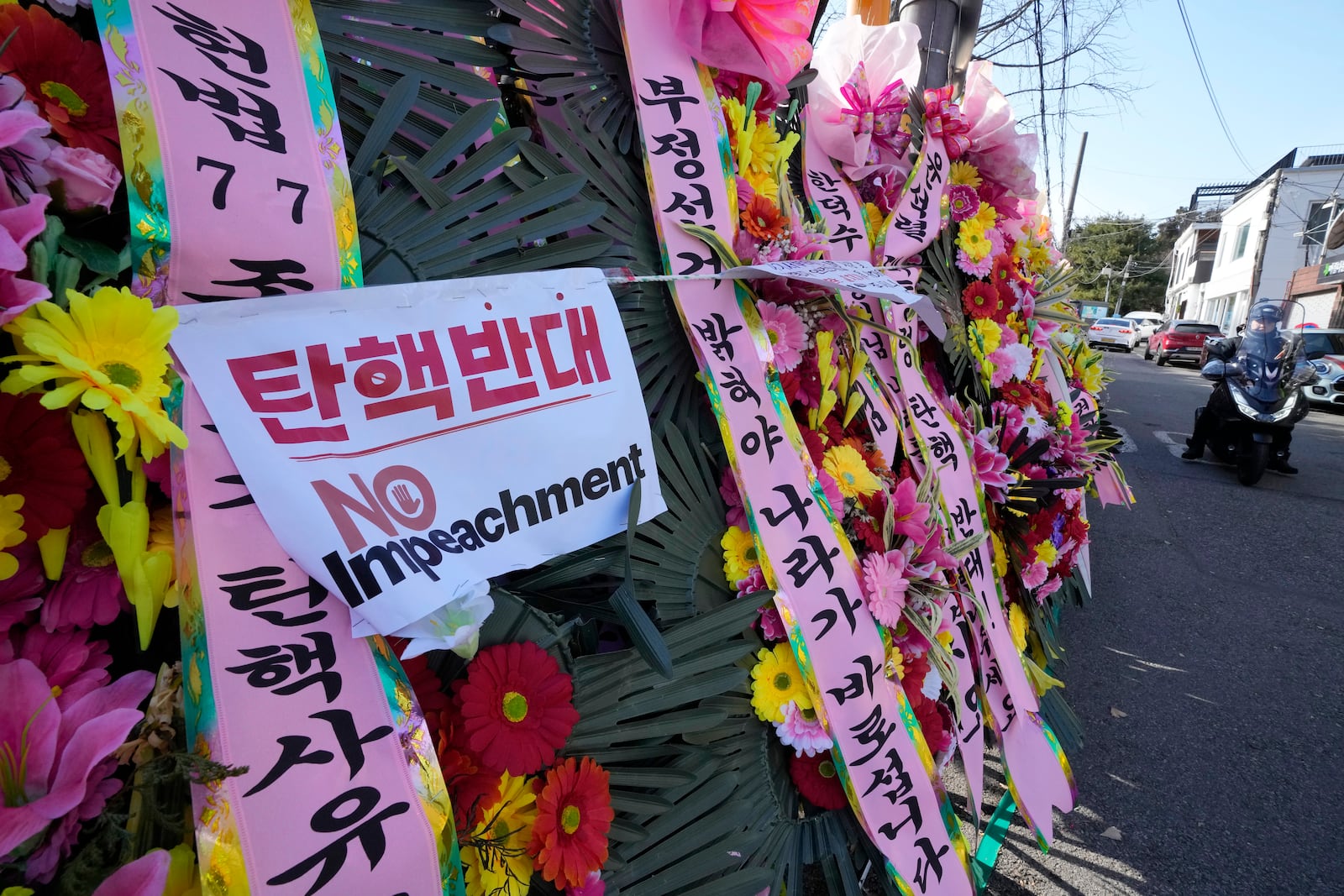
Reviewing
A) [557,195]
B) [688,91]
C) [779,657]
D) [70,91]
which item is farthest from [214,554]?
[688,91]

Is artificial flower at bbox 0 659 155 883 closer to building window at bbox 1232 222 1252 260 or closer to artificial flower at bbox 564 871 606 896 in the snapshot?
artificial flower at bbox 564 871 606 896

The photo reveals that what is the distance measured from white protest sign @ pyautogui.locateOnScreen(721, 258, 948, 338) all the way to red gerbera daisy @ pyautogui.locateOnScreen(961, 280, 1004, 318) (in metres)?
0.84

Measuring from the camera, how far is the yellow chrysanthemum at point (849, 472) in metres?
1.38

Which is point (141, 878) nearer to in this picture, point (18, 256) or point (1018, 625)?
point (18, 256)

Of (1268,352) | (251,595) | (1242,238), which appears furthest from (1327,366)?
(1242,238)

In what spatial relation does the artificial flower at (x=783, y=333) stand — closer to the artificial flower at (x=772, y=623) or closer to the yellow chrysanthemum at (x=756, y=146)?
the yellow chrysanthemum at (x=756, y=146)

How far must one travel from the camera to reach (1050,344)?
2.56 meters

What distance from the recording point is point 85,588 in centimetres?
66

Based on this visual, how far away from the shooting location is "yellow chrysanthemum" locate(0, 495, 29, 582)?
23.3 inches

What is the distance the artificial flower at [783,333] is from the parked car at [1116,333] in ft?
73.8

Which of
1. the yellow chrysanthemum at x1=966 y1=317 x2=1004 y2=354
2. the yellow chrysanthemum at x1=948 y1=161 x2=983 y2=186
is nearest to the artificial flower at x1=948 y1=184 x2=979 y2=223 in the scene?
the yellow chrysanthemum at x1=948 y1=161 x2=983 y2=186

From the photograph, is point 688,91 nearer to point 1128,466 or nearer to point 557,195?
point 557,195

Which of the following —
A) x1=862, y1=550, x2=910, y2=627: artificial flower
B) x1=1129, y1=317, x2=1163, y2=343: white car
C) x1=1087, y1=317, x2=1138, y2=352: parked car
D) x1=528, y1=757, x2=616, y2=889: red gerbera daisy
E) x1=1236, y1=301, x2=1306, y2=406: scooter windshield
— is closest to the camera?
x1=528, y1=757, x2=616, y2=889: red gerbera daisy

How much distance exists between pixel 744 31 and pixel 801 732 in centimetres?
117
